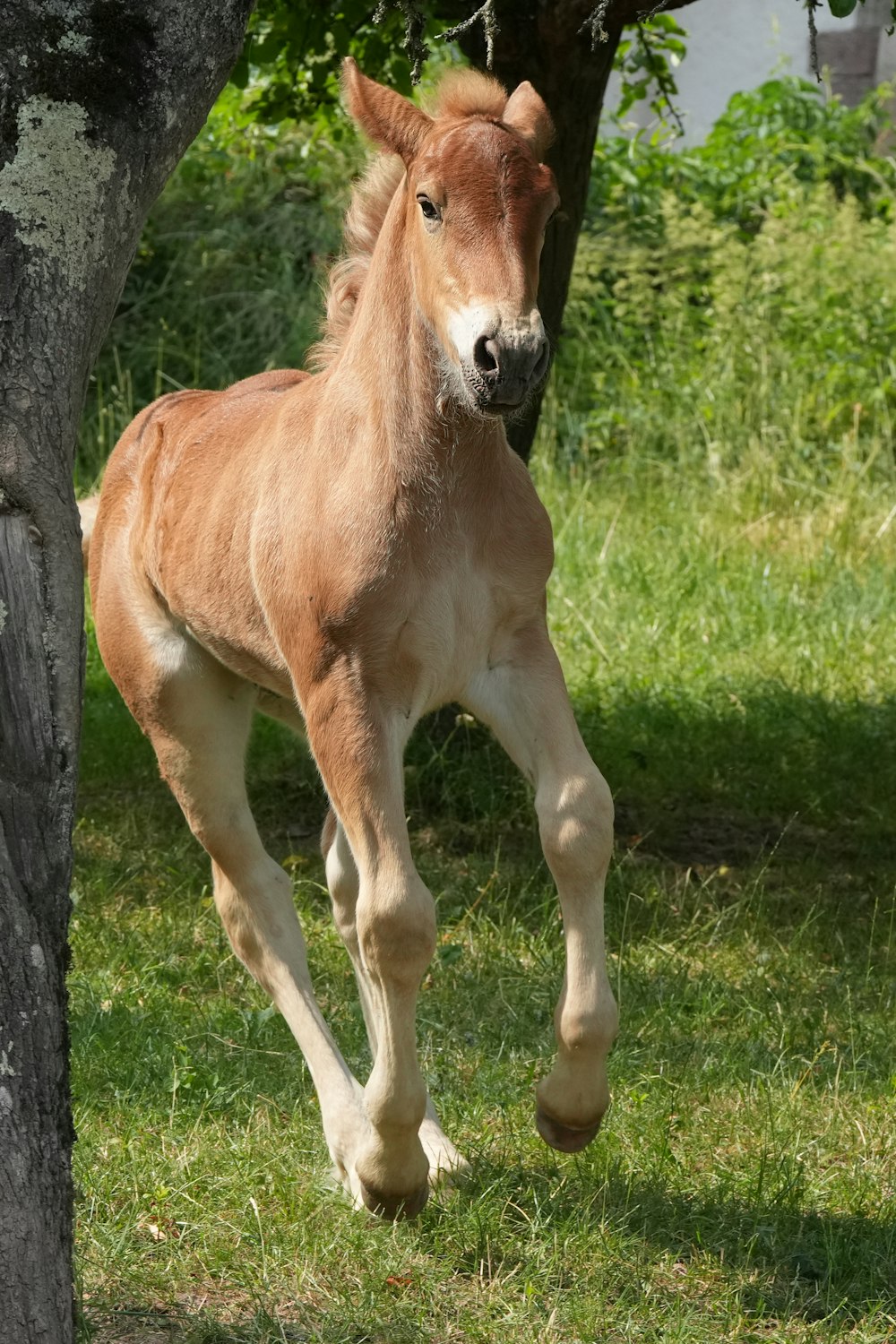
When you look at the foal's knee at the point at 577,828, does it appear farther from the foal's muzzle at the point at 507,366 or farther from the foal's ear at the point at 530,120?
the foal's ear at the point at 530,120

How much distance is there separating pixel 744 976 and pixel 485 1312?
1.97m

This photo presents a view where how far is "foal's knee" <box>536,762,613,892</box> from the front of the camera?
3.34 metres

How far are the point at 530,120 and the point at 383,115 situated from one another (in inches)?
12.6

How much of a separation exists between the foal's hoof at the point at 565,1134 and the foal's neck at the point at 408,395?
1397mm

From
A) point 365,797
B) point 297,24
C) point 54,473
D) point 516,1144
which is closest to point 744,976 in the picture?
point 516,1144

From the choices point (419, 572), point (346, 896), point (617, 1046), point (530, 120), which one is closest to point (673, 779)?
point (617, 1046)

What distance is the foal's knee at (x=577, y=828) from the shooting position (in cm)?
334

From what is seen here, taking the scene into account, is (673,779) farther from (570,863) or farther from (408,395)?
(408,395)

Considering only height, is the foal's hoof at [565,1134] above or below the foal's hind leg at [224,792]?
below

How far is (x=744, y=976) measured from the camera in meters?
4.89

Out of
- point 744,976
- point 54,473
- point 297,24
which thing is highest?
point 297,24

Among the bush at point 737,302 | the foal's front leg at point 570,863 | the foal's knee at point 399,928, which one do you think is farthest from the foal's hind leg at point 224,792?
the bush at point 737,302

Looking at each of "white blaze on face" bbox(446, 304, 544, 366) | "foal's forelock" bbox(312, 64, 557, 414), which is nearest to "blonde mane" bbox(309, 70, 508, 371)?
"foal's forelock" bbox(312, 64, 557, 414)

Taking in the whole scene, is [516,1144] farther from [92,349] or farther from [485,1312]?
[92,349]
